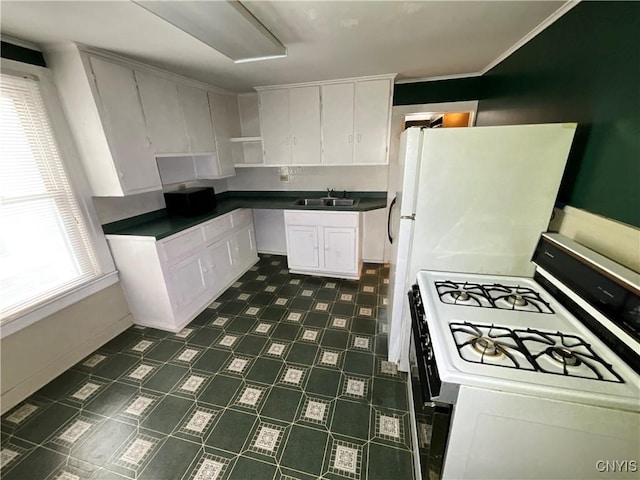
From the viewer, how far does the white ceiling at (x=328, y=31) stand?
1.39 m

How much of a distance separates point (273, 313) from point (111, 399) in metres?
1.38

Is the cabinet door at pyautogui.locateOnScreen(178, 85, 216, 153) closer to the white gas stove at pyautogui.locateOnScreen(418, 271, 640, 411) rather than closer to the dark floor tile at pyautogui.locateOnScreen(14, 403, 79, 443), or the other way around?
the dark floor tile at pyautogui.locateOnScreen(14, 403, 79, 443)

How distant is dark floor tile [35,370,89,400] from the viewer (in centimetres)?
186

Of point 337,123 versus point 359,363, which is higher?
point 337,123

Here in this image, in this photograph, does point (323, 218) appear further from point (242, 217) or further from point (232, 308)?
point (232, 308)

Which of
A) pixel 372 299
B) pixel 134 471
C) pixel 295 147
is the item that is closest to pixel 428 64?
pixel 295 147

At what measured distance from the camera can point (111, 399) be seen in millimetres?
1812

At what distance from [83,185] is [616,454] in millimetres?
3367

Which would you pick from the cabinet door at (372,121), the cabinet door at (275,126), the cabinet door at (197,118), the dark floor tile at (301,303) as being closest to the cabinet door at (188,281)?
the dark floor tile at (301,303)

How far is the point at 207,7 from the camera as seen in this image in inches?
48.9

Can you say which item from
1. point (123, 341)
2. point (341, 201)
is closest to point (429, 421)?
point (123, 341)

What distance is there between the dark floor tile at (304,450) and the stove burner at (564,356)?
1260 mm

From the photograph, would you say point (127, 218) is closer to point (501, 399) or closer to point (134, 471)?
point (134, 471)

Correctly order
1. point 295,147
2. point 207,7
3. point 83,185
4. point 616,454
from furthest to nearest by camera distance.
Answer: point 295,147
point 83,185
point 207,7
point 616,454
